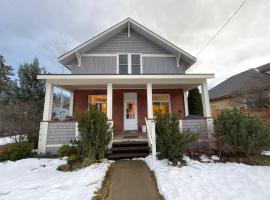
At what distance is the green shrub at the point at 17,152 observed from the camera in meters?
6.22

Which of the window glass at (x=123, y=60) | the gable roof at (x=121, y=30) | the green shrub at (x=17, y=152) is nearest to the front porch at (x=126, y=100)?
the green shrub at (x=17, y=152)

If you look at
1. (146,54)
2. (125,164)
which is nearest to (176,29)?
(146,54)

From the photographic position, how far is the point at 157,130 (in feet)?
19.9

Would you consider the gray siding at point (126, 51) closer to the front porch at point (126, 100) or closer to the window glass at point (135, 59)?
the window glass at point (135, 59)

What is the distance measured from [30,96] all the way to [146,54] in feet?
34.1

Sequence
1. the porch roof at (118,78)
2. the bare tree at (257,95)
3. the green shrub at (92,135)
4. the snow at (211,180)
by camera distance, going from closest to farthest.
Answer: the snow at (211,180)
the green shrub at (92,135)
the porch roof at (118,78)
the bare tree at (257,95)

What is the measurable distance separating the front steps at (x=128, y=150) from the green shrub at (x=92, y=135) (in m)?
0.87

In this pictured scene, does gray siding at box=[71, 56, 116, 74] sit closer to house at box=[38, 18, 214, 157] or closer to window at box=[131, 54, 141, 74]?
house at box=[38, 18, 214, 157]

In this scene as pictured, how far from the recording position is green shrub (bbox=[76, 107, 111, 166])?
222 inches

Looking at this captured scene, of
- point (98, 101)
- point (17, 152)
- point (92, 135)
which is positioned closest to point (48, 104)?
point (17, 152)

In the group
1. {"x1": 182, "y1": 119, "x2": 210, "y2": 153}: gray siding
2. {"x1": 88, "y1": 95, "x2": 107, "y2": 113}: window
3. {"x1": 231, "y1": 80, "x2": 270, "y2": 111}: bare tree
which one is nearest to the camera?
{"x1": 182, "y1": 119, "x2": 210, "y2": 153}: gray siding

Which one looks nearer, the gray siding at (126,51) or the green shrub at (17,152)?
the green shrub at (17,152)

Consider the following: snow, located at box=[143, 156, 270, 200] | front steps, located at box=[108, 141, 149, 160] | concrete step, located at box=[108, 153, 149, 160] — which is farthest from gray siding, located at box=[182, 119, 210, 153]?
concrete step, located at box=[108, 153, 149, 160]

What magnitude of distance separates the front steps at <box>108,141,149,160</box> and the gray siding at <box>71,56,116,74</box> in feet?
16.8
